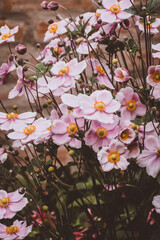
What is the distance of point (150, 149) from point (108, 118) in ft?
0.35

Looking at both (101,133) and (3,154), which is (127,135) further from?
(3,154)

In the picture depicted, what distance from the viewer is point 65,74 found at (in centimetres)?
56

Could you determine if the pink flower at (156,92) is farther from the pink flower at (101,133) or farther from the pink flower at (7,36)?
the pink flower at (7,36)

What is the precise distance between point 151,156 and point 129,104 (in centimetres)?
11

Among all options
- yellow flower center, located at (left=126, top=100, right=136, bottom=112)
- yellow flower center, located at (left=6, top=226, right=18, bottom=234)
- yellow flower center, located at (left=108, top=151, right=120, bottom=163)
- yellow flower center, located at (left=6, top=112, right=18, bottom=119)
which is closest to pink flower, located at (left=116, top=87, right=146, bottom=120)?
yellow flower center, located at (left=126, top=100, right=136, bottom=112)

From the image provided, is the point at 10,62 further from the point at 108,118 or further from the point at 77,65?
the point at 108,118

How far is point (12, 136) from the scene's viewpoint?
54 cm

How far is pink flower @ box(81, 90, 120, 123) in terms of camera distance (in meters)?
0.49

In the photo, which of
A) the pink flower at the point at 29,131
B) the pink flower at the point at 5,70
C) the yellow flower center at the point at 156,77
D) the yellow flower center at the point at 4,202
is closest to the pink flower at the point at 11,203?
the yellow flower center at the point at 4,202

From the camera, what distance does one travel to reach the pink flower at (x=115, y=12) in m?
0.57

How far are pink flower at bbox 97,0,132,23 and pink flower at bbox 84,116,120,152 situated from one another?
0.63 ft

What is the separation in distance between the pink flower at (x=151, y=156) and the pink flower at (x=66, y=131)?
12cm

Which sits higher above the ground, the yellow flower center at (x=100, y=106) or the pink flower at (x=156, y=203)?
the yellow flower center at (x=100, y=106)

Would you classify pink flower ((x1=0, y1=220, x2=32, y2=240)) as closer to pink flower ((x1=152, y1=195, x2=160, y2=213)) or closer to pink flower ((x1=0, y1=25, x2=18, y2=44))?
pink flower ((x1=152, y1=195, x2=160, y2=213))
